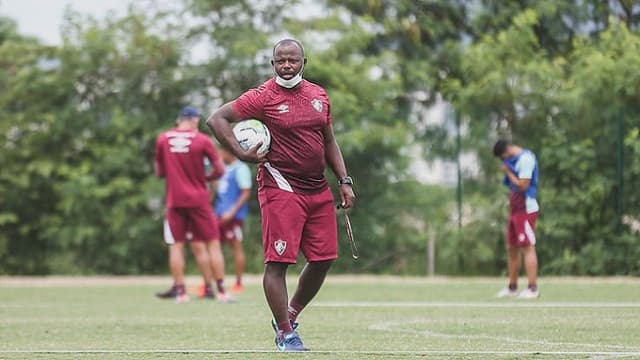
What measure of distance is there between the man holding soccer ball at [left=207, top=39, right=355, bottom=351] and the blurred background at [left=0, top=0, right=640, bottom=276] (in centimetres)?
1256

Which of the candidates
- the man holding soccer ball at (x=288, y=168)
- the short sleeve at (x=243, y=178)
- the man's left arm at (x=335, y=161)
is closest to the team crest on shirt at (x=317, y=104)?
the man holding soccer ball at (x=288, y=168)

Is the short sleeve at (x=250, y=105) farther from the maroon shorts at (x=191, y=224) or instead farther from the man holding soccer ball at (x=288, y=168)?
the maroon shorts at (x=191, y=224)

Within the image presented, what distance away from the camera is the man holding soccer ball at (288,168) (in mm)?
9172

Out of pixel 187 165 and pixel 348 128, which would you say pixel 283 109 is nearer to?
pixel 187 165

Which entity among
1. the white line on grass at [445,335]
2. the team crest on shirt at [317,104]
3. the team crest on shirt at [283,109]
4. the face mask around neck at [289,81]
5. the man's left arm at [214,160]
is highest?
the face mask around neck at [289,81]

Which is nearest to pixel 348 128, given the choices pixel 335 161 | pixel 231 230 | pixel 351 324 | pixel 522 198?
pixel 231 230

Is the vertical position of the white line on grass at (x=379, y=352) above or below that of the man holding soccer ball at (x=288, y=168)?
below

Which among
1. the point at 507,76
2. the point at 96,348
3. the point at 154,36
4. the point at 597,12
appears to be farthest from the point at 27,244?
the point at 96,348

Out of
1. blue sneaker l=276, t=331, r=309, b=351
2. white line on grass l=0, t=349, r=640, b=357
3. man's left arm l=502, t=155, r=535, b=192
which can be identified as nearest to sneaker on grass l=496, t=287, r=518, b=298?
man's left arm l=502, t=155, r=535, b=192

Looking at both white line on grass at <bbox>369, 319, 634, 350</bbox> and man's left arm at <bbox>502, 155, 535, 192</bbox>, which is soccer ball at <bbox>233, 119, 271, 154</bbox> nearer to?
white line on grass at <bbox>369, 319, 634, 350</bbox>

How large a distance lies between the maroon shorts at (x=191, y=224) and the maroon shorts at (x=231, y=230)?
2274 millimetres

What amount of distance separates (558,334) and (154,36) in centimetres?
1423

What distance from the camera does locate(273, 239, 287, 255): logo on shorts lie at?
30.4 feet

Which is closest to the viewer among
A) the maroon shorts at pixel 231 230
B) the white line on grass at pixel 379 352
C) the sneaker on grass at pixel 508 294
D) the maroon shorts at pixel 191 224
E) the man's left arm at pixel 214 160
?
the white line on grass at pixel 379 352
